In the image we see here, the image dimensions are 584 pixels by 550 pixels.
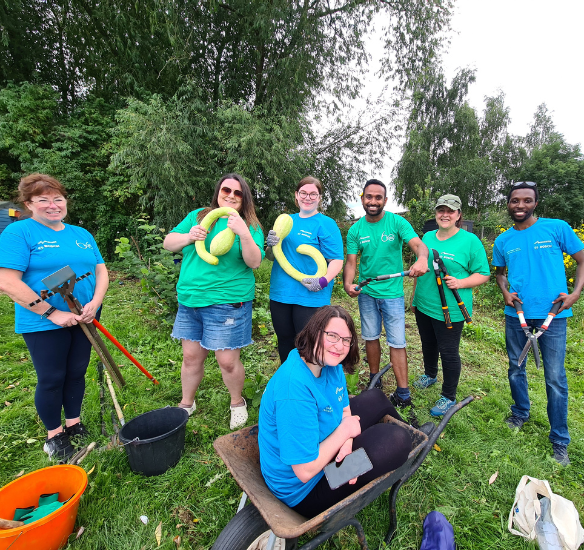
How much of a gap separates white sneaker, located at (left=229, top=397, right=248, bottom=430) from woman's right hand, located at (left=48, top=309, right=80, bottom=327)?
1.49 meters

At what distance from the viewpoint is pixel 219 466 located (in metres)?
2.46

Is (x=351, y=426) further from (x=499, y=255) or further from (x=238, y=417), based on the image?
(x=499, y=255)

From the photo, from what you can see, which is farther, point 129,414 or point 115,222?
point 115,222

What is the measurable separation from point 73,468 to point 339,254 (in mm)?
2443

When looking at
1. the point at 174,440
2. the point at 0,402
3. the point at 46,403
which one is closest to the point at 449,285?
the point at 174,440

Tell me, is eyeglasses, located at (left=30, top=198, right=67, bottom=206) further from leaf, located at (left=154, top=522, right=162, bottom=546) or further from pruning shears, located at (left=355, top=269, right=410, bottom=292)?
pruning shears, located at (left=355, top=269, right=410, bottom=292)

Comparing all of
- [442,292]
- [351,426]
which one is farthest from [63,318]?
[442,292]

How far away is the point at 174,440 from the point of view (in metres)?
2.35

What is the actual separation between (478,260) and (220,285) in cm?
230

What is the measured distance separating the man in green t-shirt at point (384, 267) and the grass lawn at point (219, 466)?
750mm

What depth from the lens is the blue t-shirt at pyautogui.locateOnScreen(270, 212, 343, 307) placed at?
274 centimetres

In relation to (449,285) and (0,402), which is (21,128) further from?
(449,285)

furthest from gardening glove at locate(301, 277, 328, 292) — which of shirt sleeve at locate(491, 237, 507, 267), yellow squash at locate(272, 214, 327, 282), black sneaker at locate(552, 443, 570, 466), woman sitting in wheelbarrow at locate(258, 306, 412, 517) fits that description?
black sneaker at locate(552, 443, 570, 466)

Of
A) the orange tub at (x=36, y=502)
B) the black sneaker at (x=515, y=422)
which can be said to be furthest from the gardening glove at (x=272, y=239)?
the black sneaker at (x=515, y=422)
